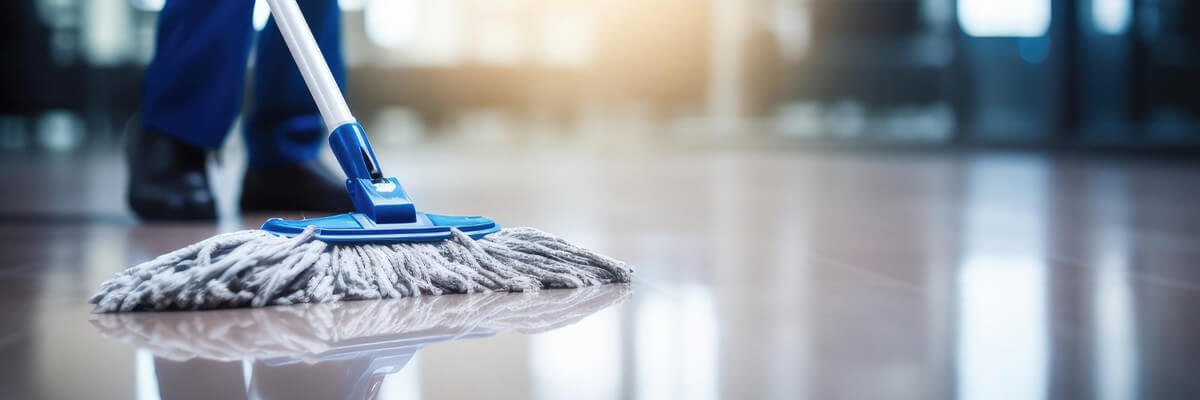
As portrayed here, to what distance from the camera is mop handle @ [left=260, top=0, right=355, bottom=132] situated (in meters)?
0.80

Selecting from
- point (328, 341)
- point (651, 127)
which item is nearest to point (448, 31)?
point (651, 127)

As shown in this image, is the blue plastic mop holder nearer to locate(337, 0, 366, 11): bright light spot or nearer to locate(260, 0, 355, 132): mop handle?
locate(260, 0, 355, 132): mop handle

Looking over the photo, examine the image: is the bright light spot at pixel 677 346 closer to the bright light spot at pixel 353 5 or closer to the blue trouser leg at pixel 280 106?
the blue trouser leg at pixel 280 106

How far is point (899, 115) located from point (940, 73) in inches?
11.7

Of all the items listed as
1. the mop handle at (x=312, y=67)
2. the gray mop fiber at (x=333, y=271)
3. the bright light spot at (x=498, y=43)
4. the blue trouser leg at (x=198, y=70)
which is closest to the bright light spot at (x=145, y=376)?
the gray mop fiber at (x=333, y=271)

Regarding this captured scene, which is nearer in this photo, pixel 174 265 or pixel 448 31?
pixel 174 265

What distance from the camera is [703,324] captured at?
0.57m

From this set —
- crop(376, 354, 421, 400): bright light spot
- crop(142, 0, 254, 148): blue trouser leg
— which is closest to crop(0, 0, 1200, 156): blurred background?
crop(142, 0, 254, 148): blue trouser leg

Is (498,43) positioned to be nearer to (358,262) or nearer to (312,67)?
(312,67)

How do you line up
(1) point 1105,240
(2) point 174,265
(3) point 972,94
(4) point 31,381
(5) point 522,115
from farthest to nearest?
1. (5) point 522,115
2. (3) point 972,94
3. (1) point 1105,240
4. (2) point 174,265
5. (4) point 31,381

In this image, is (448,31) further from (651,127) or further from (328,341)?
(328,341)

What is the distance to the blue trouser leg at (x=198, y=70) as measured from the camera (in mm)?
1090

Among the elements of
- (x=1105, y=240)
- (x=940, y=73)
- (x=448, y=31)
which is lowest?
(x=1105, y=240)

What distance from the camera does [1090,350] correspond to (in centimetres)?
50
